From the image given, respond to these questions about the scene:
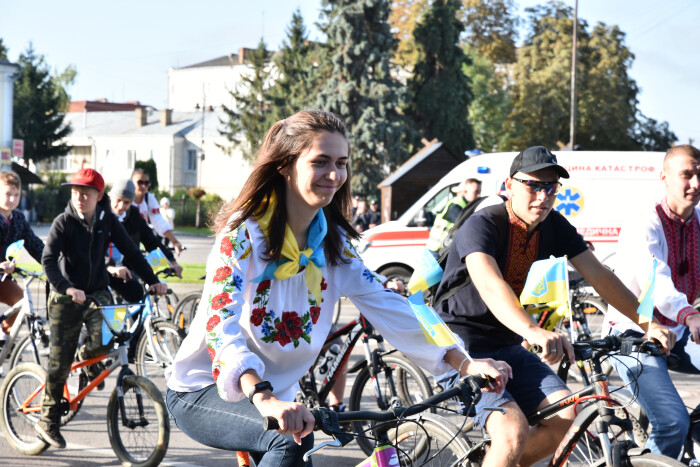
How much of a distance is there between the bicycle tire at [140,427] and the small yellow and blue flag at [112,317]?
32 centimetres

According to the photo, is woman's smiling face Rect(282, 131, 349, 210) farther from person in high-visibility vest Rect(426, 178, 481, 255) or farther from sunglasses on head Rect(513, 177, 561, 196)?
person in high-visibility vest Rect(426, 178, 481, 255)

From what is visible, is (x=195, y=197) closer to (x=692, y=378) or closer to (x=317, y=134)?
(x=692, y=378)

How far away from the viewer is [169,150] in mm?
69500

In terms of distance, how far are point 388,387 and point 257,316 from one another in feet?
9.54

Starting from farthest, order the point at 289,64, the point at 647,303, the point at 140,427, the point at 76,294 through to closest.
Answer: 1. the point at 289,64
2. the point at 76,294
3. the point at 140,427
4. the point at 647,303

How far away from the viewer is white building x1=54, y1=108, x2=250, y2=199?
2692 inches

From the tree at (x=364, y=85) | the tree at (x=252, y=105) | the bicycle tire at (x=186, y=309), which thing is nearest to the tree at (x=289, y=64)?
the tree at (x=252, y=105)

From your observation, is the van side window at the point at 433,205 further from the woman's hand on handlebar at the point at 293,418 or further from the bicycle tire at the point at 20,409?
the woman's hand on handlebar at the point at 293,418

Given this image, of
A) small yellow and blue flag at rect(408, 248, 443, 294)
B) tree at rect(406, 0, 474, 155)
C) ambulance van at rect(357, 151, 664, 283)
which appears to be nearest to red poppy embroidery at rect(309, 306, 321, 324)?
small yellow and blue flag at rect(408, 248, 443, 294)

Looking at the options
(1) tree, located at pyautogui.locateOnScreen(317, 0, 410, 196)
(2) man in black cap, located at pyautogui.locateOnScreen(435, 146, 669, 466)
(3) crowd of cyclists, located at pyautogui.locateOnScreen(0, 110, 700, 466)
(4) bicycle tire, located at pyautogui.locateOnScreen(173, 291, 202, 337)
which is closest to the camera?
(3) crowd of cyclists, located at pyautogui.locateOnScreen(0, 110, 700, 466)

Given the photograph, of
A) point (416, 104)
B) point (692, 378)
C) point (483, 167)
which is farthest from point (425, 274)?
point (416, 104)

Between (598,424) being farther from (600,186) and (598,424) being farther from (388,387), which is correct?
(600,186)

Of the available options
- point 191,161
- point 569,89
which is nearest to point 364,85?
point 569,89

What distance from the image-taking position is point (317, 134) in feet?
9.25
